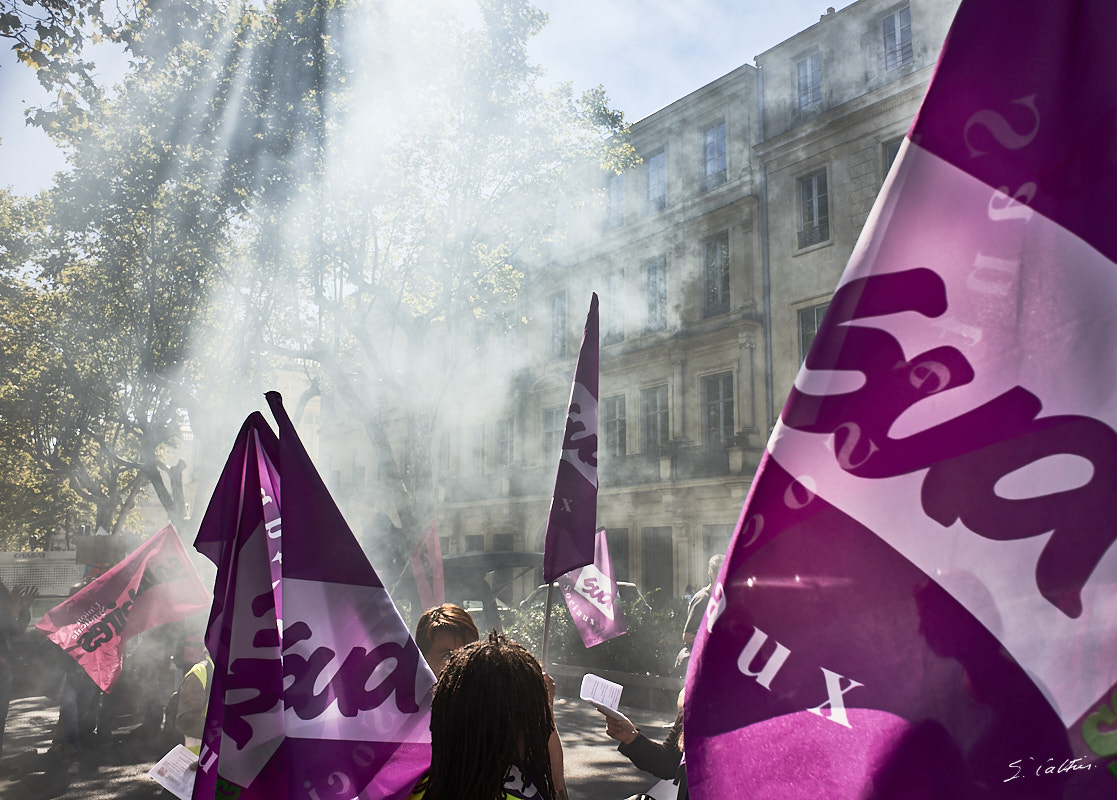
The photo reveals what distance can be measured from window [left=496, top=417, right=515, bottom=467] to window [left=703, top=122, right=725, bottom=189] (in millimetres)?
8905

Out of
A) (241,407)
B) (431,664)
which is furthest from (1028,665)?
(241,407)

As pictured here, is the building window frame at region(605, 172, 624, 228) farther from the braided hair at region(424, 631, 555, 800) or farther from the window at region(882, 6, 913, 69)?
the braided hair at region(424, 631, 555, 800)

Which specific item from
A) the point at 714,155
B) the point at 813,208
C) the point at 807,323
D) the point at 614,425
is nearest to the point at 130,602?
the point at 807,323

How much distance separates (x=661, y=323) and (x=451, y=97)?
29.4 feet

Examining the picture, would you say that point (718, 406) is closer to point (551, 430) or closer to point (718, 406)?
point (718, 406)

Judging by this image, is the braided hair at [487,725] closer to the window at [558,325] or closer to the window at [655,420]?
the window at [655,420]

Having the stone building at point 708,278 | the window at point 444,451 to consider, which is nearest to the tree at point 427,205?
the stone building at point 708,278

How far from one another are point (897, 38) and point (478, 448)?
1583cm

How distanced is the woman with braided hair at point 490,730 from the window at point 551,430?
70.0ft

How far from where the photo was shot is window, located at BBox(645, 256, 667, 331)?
21031 millimetres

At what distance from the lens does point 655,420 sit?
2112 cm

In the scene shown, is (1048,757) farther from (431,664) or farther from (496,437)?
(496,437)

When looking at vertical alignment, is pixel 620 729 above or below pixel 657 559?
above

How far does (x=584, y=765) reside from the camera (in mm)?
7594
